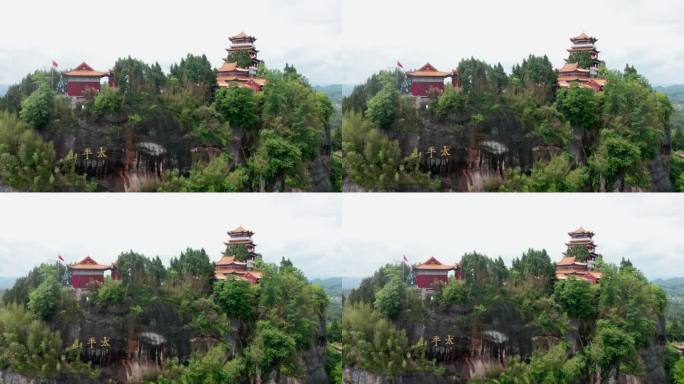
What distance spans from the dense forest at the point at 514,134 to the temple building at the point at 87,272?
2362mm

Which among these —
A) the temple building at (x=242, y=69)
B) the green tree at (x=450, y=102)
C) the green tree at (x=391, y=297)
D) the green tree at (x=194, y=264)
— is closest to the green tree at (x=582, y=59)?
the green tree at (x=450, y=102)

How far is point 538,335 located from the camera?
7.98 metres

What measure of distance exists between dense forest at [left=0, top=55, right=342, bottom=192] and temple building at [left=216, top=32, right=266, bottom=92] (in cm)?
7

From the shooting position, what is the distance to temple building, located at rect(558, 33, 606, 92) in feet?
26.4

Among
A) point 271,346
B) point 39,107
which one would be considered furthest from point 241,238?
point 39,107

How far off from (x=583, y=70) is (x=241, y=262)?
3697 mm

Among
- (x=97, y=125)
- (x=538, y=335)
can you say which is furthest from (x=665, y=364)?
(x=97, y=125)

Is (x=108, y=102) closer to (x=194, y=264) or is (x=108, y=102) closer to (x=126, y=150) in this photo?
(x=126, y=150)

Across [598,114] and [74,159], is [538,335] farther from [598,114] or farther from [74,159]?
[74,159]

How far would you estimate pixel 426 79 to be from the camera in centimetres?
791

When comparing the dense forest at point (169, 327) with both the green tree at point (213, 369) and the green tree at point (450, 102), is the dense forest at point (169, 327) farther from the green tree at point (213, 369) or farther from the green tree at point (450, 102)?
the green tree at point (450, 102)

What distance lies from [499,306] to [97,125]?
4.12 metres

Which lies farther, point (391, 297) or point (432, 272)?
point (432, 272)

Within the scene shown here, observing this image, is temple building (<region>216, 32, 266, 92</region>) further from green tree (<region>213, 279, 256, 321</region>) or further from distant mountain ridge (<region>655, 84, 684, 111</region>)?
distant mountain ridge (<region>655, 84, 684, 111</region>)
